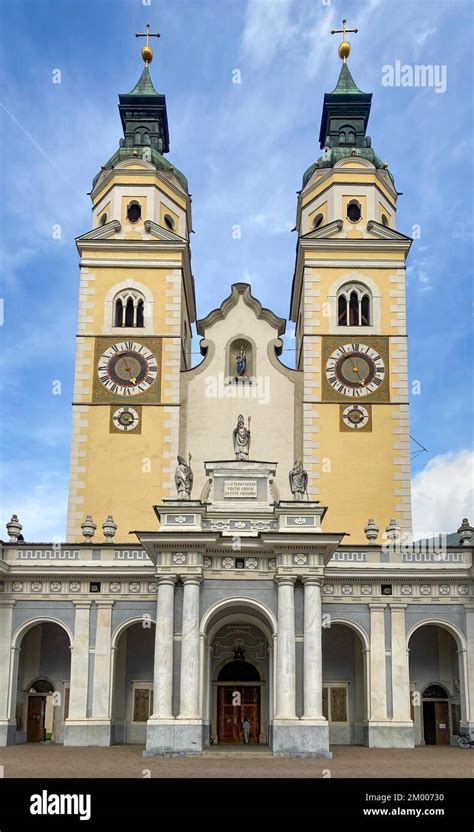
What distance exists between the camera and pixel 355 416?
4206 centimetres

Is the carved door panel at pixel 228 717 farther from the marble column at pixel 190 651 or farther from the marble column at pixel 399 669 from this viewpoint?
the marble column at pixel 190 651

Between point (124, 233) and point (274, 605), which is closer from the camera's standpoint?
point (274, 605)

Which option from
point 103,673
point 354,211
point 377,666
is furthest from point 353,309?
point 103,673

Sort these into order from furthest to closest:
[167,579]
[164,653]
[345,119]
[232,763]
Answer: [345,119], [167,579], [164,653], [232,763]

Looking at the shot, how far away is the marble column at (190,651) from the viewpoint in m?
28.5

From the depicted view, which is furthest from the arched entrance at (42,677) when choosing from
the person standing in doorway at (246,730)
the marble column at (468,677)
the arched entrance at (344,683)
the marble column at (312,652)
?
the marble column at (468,677)

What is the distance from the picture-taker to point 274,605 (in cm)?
2998

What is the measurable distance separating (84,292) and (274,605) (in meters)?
19.6

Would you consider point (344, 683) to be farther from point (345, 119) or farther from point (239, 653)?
point (345, 119)

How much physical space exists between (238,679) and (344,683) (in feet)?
12.3

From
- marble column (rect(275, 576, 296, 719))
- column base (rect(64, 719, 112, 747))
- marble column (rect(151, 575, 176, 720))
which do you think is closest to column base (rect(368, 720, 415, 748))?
marble column (rect(275, 576, 296, 719))

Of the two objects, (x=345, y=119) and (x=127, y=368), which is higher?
(x=345, y=119)
